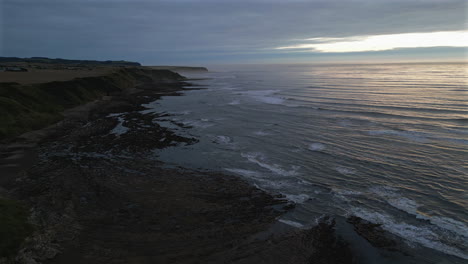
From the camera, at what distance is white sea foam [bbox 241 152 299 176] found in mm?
17922

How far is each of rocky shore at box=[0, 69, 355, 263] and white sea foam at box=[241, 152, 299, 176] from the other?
9.45 ft

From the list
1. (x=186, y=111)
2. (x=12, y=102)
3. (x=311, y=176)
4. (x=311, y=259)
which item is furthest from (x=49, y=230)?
(x=186, y=111)

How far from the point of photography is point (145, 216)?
12516 millimetres

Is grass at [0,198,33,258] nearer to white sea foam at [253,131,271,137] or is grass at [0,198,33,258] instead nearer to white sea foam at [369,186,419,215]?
white sea foam at [369,186,419,215]

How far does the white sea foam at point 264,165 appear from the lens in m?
17.9

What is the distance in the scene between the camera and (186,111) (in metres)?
40.6

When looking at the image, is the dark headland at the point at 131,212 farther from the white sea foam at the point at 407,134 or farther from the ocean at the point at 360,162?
the white sea foam at the point at 407,134

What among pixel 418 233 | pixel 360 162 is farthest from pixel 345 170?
pixel 418 233

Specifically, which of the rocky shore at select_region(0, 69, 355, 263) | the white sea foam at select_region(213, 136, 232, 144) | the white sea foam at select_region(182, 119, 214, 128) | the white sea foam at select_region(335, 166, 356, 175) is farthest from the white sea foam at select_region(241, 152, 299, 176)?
the white sea foam at select_region(182, 119, 214, 128)

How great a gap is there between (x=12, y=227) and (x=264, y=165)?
13149mm

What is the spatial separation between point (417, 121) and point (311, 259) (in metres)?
26.8

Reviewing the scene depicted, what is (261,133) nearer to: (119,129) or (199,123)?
→ (199,123)

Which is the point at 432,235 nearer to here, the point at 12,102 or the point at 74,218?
the point at 74,218

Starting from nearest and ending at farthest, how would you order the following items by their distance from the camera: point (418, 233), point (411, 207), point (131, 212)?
point (418, 233), point (131, 212), point (411, 207)
